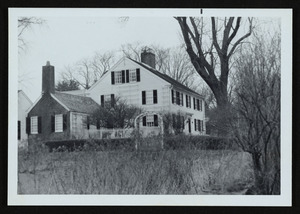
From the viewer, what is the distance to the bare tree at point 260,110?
28.0 ft

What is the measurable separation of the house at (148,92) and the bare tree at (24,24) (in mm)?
1073

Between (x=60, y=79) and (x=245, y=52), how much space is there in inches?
97.2

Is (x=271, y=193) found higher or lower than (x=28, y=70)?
lower

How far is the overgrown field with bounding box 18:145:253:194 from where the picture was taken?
28.1 feet

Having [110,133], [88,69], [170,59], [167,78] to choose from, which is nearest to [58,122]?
[110,133]

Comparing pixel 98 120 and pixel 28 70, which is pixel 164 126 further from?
pixel 28 70

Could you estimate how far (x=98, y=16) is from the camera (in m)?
8.59

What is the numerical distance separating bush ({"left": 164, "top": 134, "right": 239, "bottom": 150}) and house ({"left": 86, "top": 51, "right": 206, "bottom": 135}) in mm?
94

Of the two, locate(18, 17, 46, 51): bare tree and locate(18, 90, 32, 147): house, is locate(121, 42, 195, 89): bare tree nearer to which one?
locate(18, 17, 46, 51): bare tree

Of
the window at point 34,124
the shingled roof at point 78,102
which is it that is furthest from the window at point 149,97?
the window at point 34,124

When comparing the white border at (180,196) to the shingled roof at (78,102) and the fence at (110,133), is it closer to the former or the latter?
the shingled roof at (78,102)

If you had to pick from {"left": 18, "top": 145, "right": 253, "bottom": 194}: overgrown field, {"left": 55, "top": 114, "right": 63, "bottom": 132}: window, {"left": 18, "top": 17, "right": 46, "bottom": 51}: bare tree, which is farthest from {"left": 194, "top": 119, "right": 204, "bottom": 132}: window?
{"left": 18, "top": 17, "right": 46, "bottom": 51}: bare tree

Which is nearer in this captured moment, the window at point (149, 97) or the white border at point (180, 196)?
the white border at point (180, 196)
